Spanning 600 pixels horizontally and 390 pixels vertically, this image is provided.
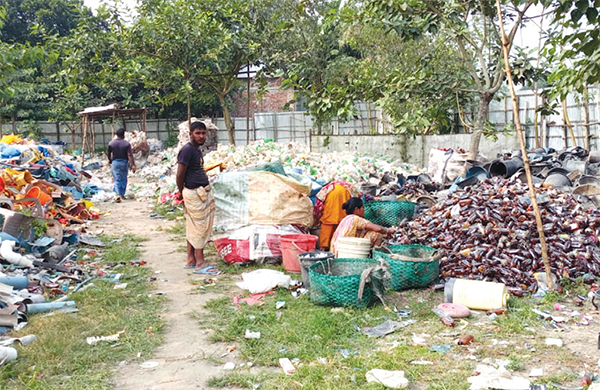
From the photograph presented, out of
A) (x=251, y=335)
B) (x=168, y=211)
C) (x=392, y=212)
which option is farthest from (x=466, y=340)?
(x=168, y=211)

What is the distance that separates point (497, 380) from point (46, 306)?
12.5ft

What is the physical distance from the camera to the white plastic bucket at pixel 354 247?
5.71m

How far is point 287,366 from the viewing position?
11.9ft

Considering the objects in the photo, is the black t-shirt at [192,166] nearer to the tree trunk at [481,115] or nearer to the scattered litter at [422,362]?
the scattered litter at [422,362]

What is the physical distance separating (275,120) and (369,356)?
2313cm

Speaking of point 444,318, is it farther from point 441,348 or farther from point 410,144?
point 410,144

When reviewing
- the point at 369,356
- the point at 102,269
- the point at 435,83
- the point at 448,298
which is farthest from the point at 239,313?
the point at 435,83

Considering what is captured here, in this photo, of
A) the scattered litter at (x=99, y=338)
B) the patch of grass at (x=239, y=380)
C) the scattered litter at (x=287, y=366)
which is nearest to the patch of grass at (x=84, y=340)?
the scattered litter at (x=99, y=338)

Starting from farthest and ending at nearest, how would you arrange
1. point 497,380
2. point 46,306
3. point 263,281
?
point 263,281
point 46,306
point 497,380

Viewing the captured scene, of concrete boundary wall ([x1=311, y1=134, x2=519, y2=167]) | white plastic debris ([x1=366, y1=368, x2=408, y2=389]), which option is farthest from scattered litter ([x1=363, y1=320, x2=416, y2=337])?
concrete boundary wall ([x1=311, y1=134, x2=519, y2=167])

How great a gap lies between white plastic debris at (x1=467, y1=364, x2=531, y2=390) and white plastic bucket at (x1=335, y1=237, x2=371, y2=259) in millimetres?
2419

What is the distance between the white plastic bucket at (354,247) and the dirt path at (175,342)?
4.73 ft

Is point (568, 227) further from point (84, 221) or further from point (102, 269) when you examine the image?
point (84, 221)

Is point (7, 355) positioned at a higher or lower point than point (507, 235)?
lower
